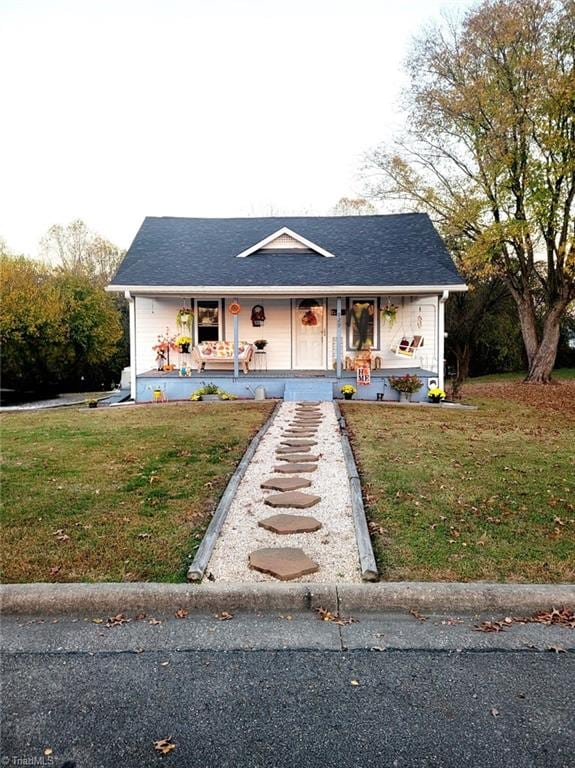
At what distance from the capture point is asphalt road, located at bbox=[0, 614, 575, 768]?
7.38ft


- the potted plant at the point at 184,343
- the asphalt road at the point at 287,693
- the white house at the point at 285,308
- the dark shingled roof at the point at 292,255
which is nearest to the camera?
the asphalt road at the point at 287,693

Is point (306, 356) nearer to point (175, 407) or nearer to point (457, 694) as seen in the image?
point (175, 407)

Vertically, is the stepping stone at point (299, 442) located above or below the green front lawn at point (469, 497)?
above

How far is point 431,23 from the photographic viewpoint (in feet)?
62.1

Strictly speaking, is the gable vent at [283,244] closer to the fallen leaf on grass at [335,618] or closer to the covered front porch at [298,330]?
the covered front porch at [298,330]

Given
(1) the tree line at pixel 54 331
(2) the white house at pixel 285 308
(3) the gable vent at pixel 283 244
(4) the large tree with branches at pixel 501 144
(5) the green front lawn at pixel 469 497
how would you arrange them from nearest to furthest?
1. (5) the green front lawn at pixel 469 497
2. (2) the white house at pixel 285 308
3. (4) the large tree with branches at pixel 501 144
4. (3) the gable vent at pixel 283 244
5. (1) the tree line at pixel 54 331

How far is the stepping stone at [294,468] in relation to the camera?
6625 millimetres

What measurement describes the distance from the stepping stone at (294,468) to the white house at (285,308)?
705cm

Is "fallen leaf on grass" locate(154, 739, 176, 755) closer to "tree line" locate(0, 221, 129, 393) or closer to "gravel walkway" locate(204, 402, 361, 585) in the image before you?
"gravel walkway" locate(204, 402, 361, 585)

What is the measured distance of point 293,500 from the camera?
5469 millimetres

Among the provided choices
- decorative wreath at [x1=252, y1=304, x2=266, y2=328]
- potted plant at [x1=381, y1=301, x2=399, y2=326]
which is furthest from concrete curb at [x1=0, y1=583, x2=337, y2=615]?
decorative wreath at [x1=252, y1=304, x2=266, y2=328]

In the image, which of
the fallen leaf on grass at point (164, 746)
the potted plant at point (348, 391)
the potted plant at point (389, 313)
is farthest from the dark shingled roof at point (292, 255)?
the fallen leaf on grass at point (164, 746)

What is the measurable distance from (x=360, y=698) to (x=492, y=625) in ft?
3.65

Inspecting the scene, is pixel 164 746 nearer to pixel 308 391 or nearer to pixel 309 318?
pixel 308 391
